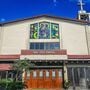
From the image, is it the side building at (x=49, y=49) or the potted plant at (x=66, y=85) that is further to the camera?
the side building at (x=49, y=49)

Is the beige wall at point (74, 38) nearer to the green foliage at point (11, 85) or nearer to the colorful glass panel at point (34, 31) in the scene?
the colorful glass panel at point (34, 31)

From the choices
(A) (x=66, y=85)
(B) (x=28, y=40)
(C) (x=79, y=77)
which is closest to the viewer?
(A) (x=66, y=85)

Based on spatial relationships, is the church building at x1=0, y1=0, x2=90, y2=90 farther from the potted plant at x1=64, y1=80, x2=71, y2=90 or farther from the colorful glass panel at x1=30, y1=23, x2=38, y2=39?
the potted plant at x1=64, y1=80, x2=71, y2=90

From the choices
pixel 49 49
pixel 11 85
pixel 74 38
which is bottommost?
pixel 11 85

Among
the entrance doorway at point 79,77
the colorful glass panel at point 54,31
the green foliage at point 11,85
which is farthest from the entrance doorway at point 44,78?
the colorful glass panel at point 54,31

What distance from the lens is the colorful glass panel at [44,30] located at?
1635 inches

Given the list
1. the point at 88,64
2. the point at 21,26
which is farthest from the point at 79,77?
the point at 21,26

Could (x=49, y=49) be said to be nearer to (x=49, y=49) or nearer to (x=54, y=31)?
(x=49, y=49)

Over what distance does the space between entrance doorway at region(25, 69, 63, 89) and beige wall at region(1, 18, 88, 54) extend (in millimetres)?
6695

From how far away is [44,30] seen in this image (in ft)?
138

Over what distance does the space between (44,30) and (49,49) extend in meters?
4.24

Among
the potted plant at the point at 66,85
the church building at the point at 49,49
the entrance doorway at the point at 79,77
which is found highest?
the church building at the point at 49,49

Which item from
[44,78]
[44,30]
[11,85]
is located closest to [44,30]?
[44,30]

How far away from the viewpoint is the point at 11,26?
1668 inches
